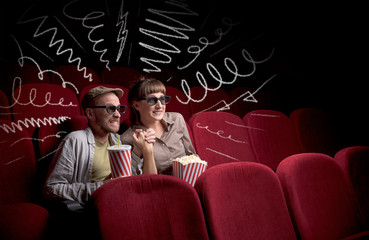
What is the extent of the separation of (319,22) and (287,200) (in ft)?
2.14

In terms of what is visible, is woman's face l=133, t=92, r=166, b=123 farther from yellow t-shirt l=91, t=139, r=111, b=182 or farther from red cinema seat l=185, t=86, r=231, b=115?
red cinema seat l=185, t=86, r=231, b=115

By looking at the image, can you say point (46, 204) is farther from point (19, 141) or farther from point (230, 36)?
point (230, 36)

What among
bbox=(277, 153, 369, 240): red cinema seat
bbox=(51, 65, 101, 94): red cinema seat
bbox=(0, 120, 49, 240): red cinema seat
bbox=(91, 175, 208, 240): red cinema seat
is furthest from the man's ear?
bbox=(51, 65, 101, 94): red cinema seat

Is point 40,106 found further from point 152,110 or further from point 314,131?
point 314,131

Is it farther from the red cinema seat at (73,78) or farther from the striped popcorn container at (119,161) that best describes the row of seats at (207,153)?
the red cinema seat at (73,78)

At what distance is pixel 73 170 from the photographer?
43 centimetres

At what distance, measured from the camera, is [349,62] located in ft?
2.82

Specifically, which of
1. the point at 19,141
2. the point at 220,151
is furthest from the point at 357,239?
the point at 19,141

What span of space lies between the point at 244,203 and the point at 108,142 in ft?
0.88

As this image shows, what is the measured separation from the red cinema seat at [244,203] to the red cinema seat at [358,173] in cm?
16

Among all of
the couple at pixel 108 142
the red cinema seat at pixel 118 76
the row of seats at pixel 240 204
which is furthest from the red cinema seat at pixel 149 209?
the red cinema seat at pixel 118 76

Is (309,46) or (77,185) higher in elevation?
(309,46)

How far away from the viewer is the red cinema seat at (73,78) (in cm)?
87

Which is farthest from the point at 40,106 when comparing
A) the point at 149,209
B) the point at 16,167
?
the point at 149,209
